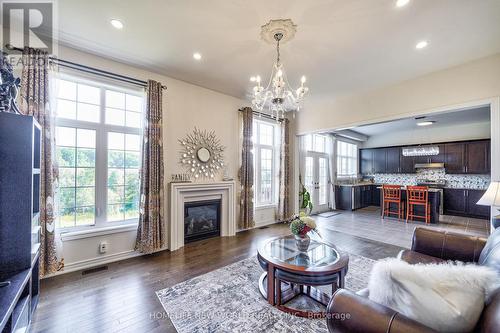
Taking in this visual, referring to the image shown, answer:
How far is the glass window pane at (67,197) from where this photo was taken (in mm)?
2811

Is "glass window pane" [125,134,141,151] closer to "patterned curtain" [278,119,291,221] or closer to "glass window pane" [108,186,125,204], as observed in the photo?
"glass window pane" [108,186,125,204]

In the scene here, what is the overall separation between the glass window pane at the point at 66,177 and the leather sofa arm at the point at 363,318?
346 centimetres

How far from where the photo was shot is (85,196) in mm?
2980

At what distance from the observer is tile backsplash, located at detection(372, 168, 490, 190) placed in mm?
6348

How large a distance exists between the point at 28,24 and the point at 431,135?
10344 millimetres

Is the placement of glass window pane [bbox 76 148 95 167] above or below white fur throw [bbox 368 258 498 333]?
above

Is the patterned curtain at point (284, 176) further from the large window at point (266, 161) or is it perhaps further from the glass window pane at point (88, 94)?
the glass window pane at point (88, 94)

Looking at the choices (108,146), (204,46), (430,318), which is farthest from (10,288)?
(204,46)

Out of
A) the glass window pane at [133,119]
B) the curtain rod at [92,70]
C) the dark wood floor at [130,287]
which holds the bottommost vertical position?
the dark wood floor at [130,287]

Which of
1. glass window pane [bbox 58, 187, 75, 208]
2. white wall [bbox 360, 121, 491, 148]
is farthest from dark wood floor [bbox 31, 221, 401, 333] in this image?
white wall [bbox 360, 121, 491, 148]

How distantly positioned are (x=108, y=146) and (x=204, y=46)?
207 centimetres

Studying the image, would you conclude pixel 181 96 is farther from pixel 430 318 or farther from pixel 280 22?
pixel 430 318

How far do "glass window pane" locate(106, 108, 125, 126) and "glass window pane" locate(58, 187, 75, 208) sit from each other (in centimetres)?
110

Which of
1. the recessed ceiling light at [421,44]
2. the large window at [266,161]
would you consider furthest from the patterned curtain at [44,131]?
the recessed ceiling light at [421,44]
